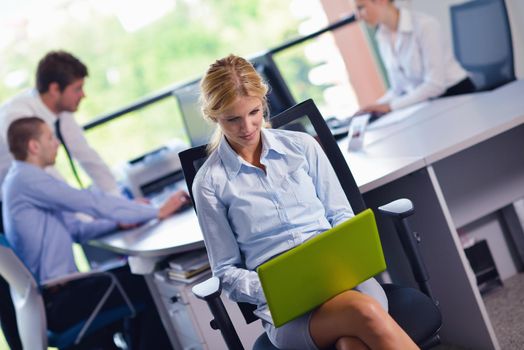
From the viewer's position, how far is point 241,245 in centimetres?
220

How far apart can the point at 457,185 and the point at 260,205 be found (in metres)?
1.05

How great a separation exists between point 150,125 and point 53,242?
6.15 metres

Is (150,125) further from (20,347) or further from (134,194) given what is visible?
(20,347)

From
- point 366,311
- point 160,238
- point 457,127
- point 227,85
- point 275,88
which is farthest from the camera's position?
point 275,88

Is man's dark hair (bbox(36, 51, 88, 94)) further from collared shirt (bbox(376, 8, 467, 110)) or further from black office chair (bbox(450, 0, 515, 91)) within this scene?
black office chair (bbox(450, 0, 515, 91))

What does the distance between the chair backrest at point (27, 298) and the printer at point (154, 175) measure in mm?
1008

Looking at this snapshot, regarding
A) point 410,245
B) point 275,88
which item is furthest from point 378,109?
point 410,245

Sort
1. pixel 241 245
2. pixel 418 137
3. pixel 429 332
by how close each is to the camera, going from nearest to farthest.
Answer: pixel 429 332
pixel 241 245
pixel 418 137

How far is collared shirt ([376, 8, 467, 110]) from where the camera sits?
378 centimetres

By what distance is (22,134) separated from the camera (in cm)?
354

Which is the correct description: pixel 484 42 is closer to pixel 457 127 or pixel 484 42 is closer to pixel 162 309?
pixel 457 127

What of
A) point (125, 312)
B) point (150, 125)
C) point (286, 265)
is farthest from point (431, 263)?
point (150, 125)

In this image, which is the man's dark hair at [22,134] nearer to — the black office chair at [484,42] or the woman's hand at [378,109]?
the woman's hand at [378,109]

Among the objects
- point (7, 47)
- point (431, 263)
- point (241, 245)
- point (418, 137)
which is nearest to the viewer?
point (241, 245)
